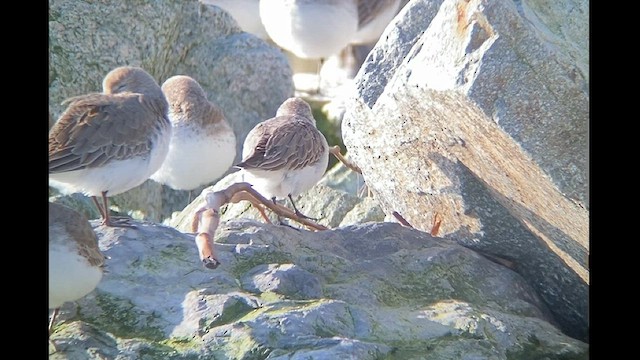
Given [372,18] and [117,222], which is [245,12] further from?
[117,222]

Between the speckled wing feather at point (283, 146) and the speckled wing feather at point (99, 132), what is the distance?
2.55 feet

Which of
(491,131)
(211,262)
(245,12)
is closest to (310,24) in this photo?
(245,12)

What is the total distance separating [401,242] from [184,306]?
1237mm

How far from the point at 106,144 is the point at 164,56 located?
12.3 ft

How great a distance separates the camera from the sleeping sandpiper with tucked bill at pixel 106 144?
5.06 meters

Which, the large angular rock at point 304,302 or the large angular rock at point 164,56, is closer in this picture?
the large angular rock at point 304,302

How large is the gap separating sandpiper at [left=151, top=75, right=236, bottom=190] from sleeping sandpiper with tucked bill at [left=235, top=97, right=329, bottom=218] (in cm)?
57

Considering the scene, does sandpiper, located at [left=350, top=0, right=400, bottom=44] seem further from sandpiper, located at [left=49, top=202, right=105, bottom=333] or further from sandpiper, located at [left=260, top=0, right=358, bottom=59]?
sandpiper, located at [left=49, top=202, right=105, bottom=333]

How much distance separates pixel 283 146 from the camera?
20.7 feet

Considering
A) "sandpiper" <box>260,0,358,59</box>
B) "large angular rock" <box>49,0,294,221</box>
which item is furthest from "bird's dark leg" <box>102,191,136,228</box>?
"sandpiper" <box>260,0,358,59</box>

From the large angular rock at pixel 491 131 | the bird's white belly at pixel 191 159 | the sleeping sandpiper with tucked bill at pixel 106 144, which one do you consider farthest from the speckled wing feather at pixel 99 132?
the bird's white belly at pixel 191 159

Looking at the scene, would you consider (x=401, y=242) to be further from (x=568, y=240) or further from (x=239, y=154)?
(x=239, y=154)

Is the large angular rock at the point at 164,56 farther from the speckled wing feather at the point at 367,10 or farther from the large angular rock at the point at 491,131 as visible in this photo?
the large angular rock at the point at 491,131

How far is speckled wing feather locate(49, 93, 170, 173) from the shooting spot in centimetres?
504
